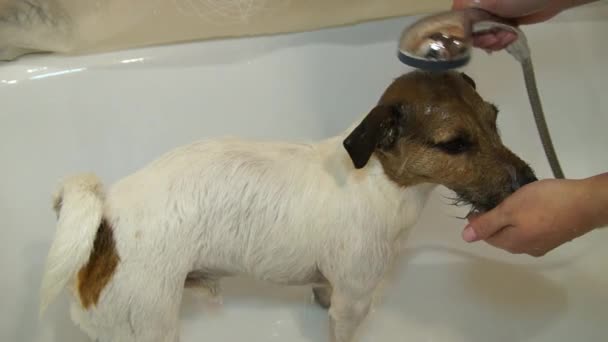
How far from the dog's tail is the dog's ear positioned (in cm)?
45

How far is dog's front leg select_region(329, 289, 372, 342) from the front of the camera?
3.84ft

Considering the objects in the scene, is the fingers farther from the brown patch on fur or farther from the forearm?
the brown patch on fur

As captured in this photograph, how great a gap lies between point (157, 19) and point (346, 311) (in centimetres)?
95

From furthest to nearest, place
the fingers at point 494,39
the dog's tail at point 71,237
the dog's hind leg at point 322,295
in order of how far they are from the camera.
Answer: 1. the dog's hind leg at point 322,295
2. the fingers at point 494,39
3. the dog's tail at point 71,237

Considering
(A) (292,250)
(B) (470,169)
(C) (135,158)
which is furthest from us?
(C) (135,158)

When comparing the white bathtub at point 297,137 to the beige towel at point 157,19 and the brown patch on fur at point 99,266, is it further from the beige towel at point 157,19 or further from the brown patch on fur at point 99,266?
the brown patch on fur at point 99,266

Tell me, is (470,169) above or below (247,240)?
above

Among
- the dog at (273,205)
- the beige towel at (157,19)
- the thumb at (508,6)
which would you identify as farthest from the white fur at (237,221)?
the beige towel at (157,19)

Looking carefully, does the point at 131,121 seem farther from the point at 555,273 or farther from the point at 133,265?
the point at 555,273

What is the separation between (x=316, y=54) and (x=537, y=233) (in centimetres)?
93

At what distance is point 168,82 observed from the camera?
1.65 meters

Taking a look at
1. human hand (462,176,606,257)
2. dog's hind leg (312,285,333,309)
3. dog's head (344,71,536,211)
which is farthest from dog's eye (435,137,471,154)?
dog's hind leg (312,285,333,309)

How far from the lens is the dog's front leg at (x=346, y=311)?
3.84 ft

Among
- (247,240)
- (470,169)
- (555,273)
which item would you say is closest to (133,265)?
(247,240)
